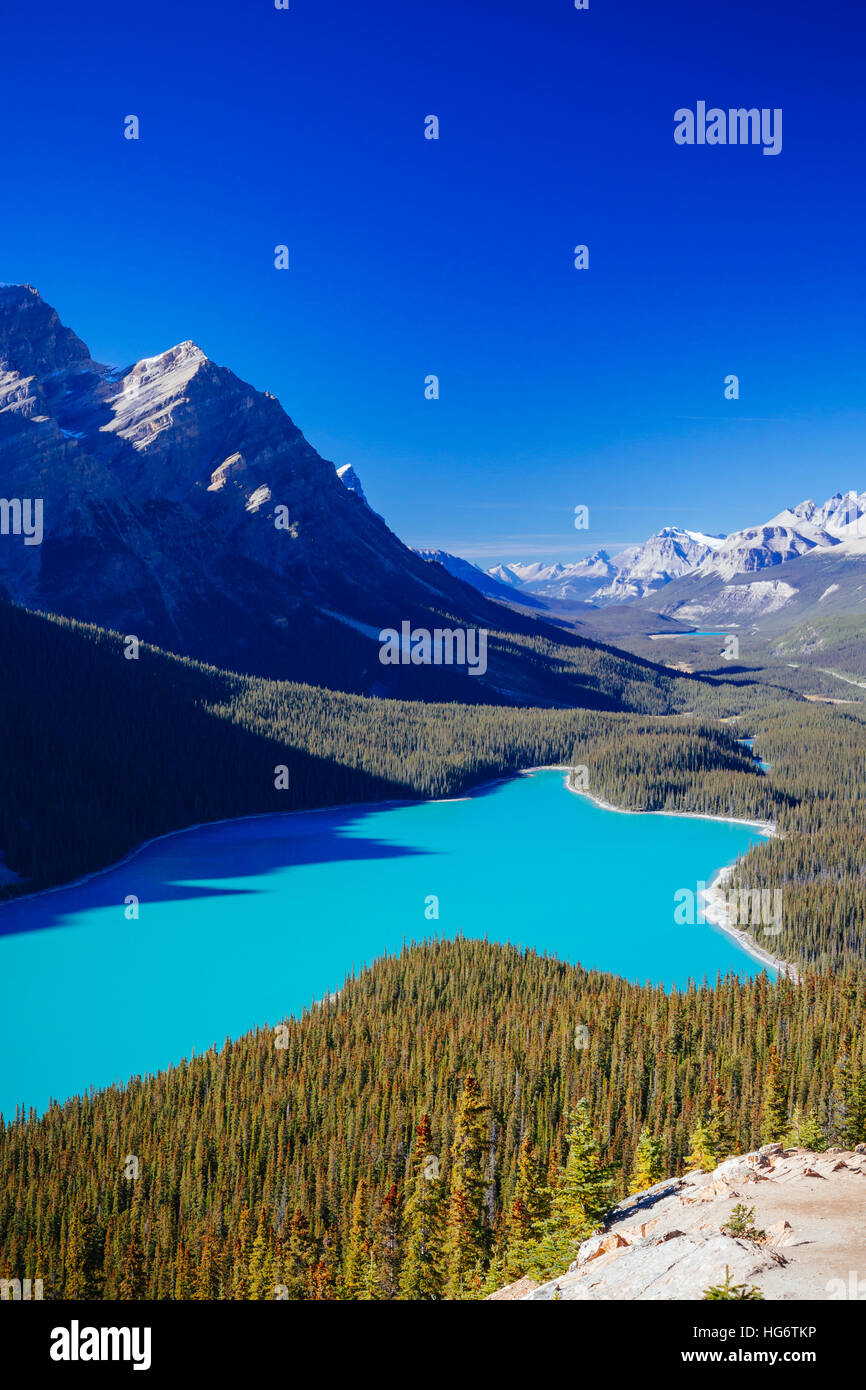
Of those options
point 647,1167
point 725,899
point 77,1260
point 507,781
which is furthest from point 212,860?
point 647,1167

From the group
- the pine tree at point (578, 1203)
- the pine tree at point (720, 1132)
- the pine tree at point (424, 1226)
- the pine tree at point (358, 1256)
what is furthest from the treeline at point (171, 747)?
the pine tree at point (578, 1203)

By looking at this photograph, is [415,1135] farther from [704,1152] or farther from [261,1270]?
[704,1152]

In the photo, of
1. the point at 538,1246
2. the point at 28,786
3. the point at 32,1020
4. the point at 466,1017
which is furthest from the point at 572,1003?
the point at 28,786

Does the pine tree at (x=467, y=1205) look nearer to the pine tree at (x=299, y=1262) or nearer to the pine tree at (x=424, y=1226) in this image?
the pine tree at (x=424, y=1226)
